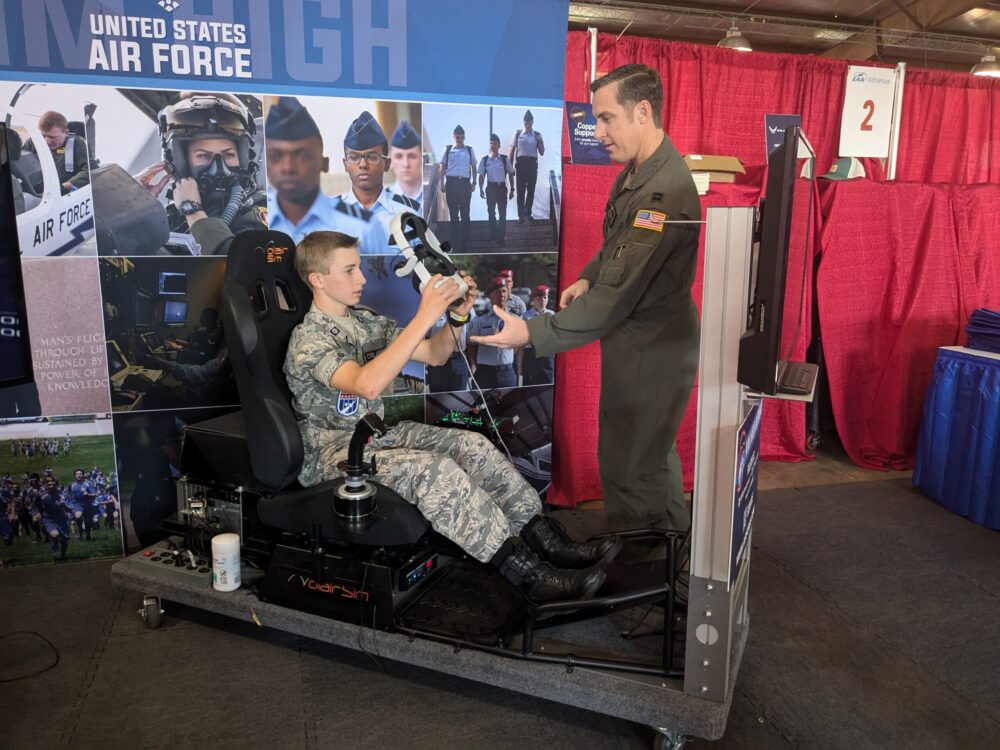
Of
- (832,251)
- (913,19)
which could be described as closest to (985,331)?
(832,251)

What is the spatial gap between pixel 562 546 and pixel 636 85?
4.81ft

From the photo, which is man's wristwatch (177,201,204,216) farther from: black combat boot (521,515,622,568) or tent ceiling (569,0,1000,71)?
tent ceiling (569,0,1000,71)

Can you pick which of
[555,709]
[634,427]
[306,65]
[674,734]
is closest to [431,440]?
[634,427]

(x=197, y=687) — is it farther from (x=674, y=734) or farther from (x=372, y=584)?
(x=674, y=734)

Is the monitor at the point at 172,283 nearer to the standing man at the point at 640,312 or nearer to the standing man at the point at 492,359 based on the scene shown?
the standing man at the point at 492,359

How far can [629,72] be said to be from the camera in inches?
91.0

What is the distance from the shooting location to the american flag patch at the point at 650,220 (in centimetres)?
207

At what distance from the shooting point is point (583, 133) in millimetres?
3729

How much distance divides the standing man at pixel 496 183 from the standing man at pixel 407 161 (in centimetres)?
26

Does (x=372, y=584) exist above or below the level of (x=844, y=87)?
below

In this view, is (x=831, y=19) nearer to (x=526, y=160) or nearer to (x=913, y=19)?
(x=913, y=19)

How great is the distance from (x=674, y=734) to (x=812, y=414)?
3.16 meters

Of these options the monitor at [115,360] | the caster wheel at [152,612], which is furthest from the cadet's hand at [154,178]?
the caster wheel at [152,612]

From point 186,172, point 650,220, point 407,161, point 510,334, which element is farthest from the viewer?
point 407,161
